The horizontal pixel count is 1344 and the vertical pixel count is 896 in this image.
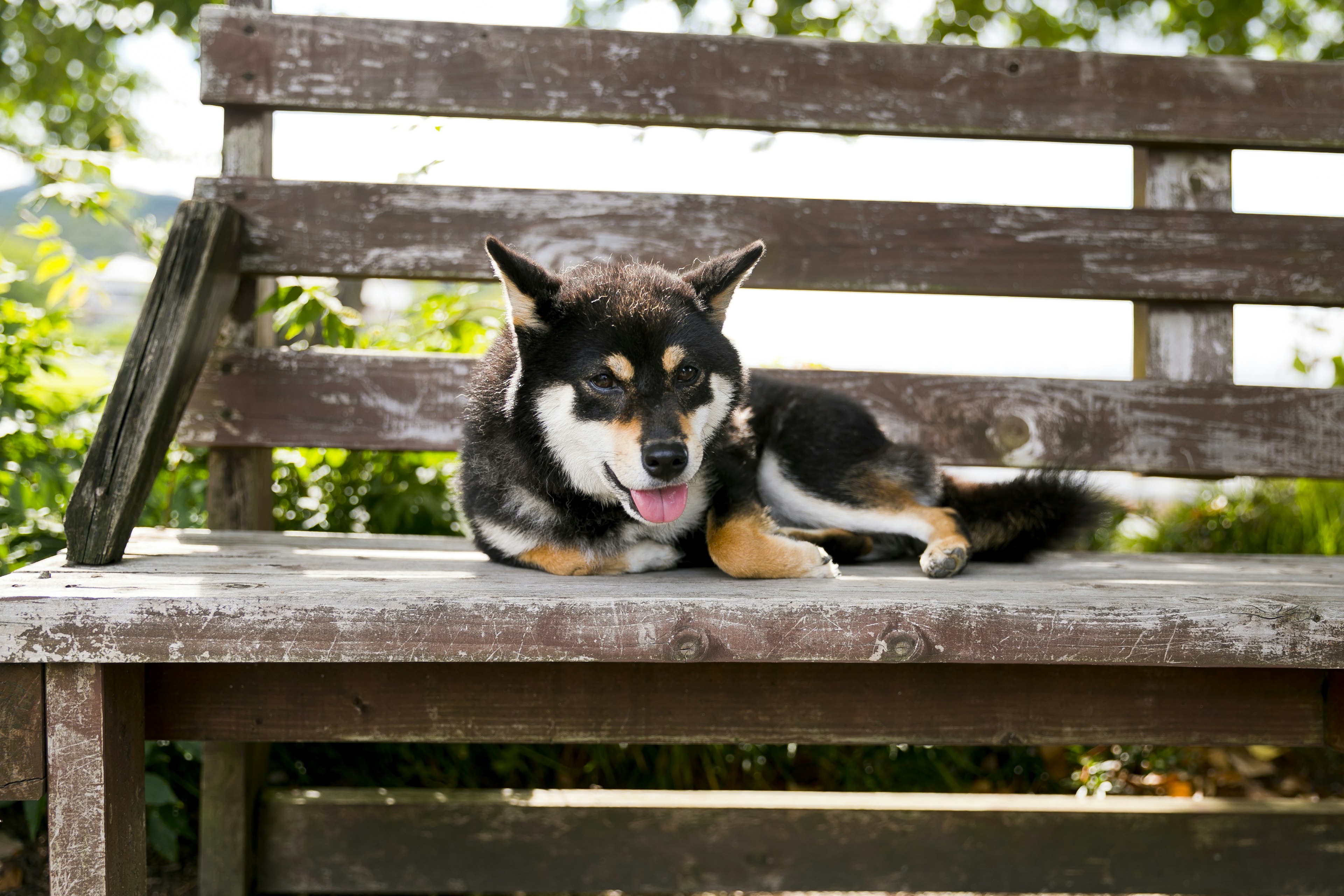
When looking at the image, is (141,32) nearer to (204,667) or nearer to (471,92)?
(471,92)

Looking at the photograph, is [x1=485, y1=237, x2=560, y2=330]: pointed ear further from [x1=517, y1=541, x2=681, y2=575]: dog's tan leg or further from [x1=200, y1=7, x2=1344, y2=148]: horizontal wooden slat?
[x1=200, y1=7, x2=1344, y2=148]: horizontal wooden slat

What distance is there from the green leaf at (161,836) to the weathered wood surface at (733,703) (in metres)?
1.02

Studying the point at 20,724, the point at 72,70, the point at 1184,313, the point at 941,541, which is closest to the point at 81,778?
the point at 20,724

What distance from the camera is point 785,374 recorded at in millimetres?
3047

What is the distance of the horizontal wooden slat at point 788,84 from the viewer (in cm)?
291

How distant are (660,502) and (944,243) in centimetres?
161

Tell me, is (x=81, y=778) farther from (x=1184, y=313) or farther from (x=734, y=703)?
(x=1184, y=313)

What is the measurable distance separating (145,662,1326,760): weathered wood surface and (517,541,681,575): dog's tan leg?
25 centimetres

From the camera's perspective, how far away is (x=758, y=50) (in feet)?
9.92

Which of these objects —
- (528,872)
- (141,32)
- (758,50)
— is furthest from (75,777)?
(141,32)

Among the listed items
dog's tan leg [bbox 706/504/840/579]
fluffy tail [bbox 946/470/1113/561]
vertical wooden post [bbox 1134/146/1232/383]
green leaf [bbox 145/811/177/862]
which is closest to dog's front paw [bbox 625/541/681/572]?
dog's tan leg [bbox 706/504/840/579]

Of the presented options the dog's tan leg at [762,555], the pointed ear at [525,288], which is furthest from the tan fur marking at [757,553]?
the pointed ear at [525,288]

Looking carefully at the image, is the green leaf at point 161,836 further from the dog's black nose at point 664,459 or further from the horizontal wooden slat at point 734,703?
the dog's black nose at point 664,459

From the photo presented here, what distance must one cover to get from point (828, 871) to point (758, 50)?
2.60 metres
